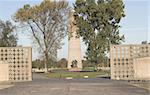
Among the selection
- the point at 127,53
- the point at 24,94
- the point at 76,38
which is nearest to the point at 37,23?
→ the point at 76,38

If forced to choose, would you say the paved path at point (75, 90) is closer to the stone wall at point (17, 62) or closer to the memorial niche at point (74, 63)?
the stone wall at point (17, 62)

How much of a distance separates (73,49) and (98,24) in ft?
18.7

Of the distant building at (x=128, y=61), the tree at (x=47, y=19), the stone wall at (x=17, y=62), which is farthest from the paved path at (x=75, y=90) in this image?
the tree at (x=47, y=19)

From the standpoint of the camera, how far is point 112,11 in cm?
5744

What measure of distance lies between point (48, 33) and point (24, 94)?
124 feet

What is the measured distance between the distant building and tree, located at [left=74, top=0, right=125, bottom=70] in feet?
64.3

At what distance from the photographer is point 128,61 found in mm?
35812

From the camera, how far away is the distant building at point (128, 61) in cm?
3491

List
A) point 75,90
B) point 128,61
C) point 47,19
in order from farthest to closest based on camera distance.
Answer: point 47,19
point 128,61
point 75,90

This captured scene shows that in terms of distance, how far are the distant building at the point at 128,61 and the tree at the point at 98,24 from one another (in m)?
19.6

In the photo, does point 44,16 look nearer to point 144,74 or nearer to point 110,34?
point 110,34

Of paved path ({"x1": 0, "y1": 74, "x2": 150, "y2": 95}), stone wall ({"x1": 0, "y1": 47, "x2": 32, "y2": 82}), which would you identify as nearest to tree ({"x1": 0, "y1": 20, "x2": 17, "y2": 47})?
stone wall ({"x1": 0, "y1": 47, "x2": 32, "y2": 82})

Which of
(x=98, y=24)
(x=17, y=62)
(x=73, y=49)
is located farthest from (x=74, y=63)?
(x=17, y=62)

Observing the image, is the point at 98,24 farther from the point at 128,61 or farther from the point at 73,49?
the point at 128,61
